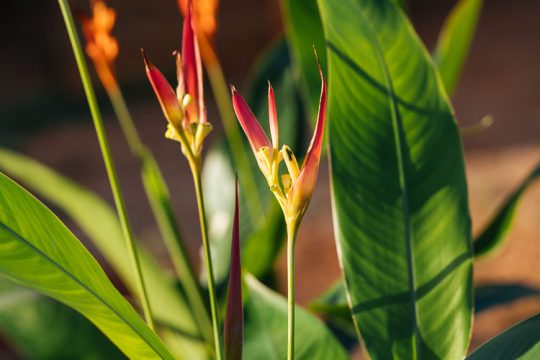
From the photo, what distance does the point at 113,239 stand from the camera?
0.81 metres

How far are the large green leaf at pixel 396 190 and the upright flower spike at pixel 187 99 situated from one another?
138 millimetres

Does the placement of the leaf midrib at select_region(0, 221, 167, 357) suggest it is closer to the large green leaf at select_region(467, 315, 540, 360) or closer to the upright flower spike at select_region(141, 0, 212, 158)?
the upright flower spike at select_region(141, 0, 212, 158)

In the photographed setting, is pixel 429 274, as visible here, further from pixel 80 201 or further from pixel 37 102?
pixel 37 102

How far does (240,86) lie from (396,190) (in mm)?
3554

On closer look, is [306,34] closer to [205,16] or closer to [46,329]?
[205,16]

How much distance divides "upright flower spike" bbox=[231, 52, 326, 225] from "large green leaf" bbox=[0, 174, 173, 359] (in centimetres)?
11

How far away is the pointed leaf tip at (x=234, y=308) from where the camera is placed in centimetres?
46

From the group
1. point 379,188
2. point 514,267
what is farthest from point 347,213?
point 514,267

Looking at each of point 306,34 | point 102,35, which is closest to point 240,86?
point 306,34

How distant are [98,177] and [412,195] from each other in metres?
2.84

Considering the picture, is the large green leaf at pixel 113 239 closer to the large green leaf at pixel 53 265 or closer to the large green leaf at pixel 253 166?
the large green leaf at pixel 253 166

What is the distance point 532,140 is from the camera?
2.98 metres

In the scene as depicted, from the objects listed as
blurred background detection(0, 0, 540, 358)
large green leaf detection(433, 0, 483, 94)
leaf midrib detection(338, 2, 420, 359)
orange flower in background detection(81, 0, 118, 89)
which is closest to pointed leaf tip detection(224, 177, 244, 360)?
leaf midrib detection(338, 2, 420, 359)

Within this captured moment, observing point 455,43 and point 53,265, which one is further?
point 455,43
